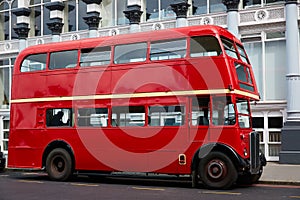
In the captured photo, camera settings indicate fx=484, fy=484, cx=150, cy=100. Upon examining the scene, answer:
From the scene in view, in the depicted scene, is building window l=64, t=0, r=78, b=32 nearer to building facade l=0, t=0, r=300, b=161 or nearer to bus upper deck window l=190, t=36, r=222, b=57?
building facade l=0, t=0, r=300, b=161

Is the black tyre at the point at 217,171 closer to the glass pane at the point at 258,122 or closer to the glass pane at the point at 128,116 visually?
the glass pane at the point at 128,116

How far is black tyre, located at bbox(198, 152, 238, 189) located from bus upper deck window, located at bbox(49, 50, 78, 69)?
5.40 m

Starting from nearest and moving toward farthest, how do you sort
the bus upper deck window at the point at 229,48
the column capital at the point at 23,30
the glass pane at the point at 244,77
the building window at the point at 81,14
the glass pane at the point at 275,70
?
the bus upper deck window at the point at 229,48
the glass pane at the point at 244,77
the glass pane at the point at 275,70
the building window at the point at 81,14
the column capital at the point at 23,30

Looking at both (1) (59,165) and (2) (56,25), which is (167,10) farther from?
(1) (59,165)

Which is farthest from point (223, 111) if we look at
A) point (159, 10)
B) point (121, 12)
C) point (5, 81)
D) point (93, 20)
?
point (5, 81)

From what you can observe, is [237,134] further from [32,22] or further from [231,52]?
[32,22]

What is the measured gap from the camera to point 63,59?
1568cm

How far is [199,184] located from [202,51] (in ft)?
12.7

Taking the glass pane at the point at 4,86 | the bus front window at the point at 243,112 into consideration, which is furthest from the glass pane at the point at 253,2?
the glass pane at the point at 4,86

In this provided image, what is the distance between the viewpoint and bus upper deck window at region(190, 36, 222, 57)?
13.1 meters

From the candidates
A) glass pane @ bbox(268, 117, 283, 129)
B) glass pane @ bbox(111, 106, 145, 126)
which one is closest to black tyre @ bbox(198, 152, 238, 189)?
glass pane @ bbox(111, 106, 145, 126)

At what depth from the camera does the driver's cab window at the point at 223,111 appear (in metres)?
12.8

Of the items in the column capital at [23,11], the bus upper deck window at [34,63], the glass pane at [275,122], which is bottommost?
the glass pane at [275,122]

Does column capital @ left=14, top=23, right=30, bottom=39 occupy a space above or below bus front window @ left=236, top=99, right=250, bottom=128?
above
